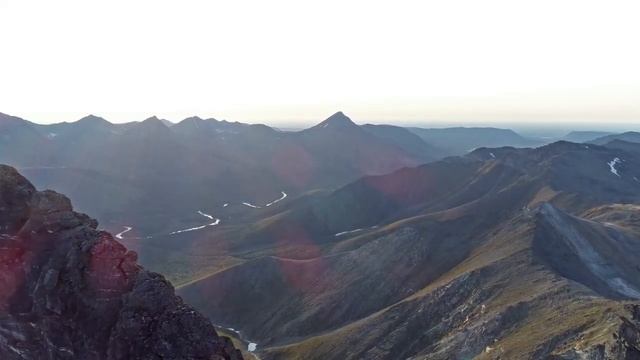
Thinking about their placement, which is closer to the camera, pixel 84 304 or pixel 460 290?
pixel 84 304

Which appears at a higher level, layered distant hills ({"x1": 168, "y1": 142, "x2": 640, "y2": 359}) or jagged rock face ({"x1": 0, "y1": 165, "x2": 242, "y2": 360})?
jagged rock face ({"x1": 0, "y1": 165, "x2": 242, "y2": 360})

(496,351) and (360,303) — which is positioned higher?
(496,351)

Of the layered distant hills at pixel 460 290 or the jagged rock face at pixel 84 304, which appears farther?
the layered distant hills at pixel 460 290

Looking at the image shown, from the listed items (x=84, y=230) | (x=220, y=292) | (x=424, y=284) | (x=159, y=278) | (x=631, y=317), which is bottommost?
(x=220, y=292)

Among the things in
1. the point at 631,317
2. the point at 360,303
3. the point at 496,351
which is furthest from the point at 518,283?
the point at 360,303

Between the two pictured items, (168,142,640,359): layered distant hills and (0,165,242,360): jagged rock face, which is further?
(168,142,640,359): layered distant hills

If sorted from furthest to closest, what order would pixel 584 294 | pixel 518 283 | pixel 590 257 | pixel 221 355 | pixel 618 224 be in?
1. pixel 618 224
2. pixel 590 257
3. pixel 518 283
4. pixel 584 294
5. pixel 221 355

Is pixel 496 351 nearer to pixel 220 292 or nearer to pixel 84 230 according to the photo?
pixel 84 230

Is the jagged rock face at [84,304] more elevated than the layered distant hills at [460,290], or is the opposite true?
the jagged rock face at [84,304]
